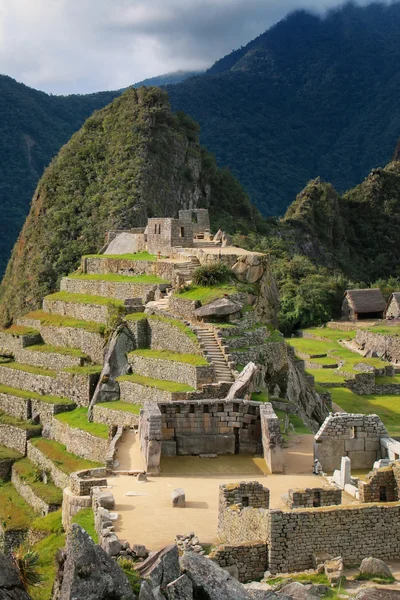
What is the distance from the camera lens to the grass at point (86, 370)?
3089 cm

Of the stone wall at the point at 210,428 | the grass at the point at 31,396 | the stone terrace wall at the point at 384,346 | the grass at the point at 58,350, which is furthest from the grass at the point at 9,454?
the stone terrace wall at the point at 384,346

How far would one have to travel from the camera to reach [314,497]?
14.0 m

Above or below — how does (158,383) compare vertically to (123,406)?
above

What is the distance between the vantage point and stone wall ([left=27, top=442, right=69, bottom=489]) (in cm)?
2752

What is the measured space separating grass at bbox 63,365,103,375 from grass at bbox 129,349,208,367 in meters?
1.47

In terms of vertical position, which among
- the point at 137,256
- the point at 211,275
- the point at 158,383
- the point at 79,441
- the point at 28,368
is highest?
the point at 137,256

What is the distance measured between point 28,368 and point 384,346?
72.0 ft

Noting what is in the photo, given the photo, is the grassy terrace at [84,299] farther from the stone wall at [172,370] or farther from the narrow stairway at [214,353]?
the narrow stairway at [214,353]

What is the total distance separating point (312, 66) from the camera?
163 meters

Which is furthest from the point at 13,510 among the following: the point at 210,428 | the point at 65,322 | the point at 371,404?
the point at 371,404

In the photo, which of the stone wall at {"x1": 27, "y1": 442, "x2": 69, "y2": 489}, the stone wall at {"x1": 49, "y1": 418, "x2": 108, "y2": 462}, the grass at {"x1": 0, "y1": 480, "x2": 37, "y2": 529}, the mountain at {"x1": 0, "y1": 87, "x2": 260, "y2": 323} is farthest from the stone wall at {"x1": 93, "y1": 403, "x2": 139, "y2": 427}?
the mountain at {"x1": 0, "y1": 87, "x2": 260, "y2": 323}

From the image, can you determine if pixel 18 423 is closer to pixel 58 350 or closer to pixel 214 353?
pixel 58 350

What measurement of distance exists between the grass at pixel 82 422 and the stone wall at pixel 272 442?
29.5ft

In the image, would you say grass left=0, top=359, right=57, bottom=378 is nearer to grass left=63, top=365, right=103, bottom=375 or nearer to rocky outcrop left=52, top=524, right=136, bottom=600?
grass left=63, top=365, right=103, bottom=375
